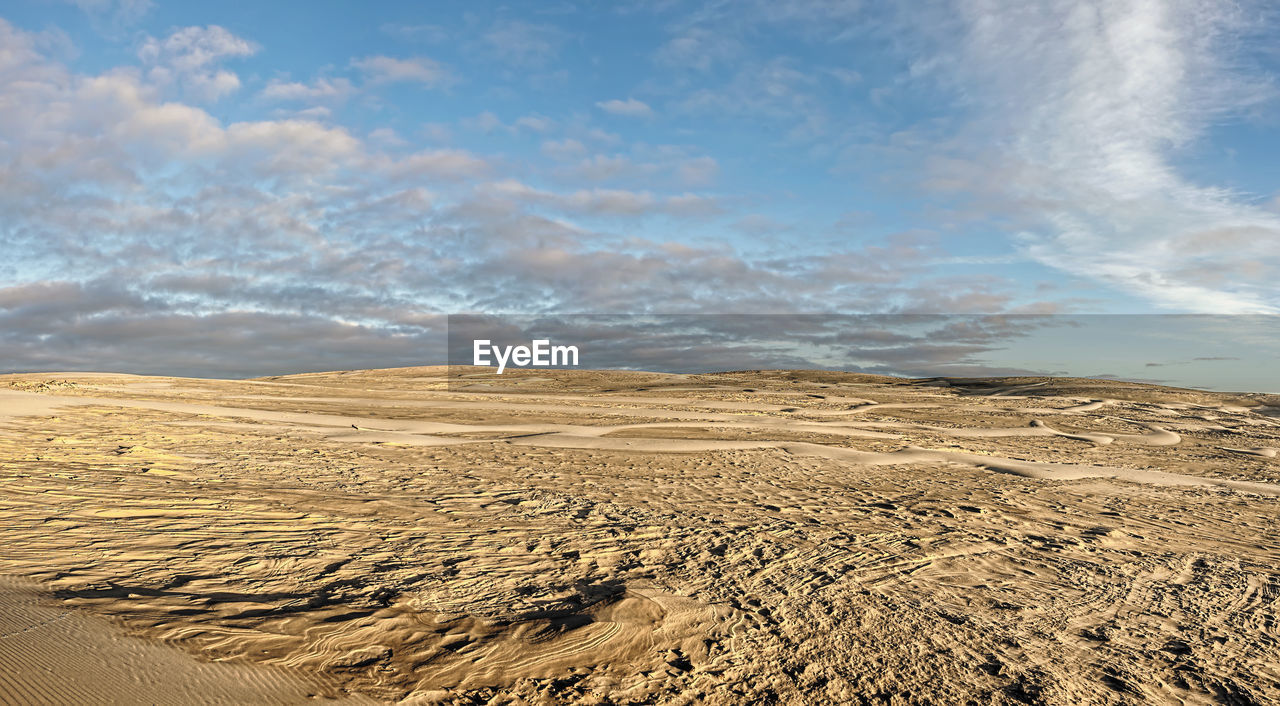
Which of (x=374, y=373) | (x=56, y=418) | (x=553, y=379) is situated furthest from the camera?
(x=374, y=373)

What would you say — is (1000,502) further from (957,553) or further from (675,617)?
(675,617)

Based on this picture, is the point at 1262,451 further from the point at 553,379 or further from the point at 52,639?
the point at 553,379

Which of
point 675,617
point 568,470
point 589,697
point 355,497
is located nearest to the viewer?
point 589,697

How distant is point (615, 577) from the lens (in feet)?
16.6

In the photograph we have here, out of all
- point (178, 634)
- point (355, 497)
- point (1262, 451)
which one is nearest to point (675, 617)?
point (178, 634)

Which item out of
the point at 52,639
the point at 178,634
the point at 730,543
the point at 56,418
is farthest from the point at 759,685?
the point at 56,418

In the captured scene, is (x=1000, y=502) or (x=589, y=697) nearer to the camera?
(x=589, y=697)

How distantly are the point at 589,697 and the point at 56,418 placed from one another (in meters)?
17.1

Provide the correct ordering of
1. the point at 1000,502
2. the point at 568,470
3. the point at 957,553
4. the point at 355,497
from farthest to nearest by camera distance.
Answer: the point at 568,470
the point at 1000,502
the point at 355,497
the point at 957,553

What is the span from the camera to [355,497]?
7.67 metres

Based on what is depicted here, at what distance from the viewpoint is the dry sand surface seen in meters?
3.48

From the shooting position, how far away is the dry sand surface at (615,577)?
11.4ft

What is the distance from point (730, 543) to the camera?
20.1 ft

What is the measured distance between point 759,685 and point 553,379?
47.9 metres
